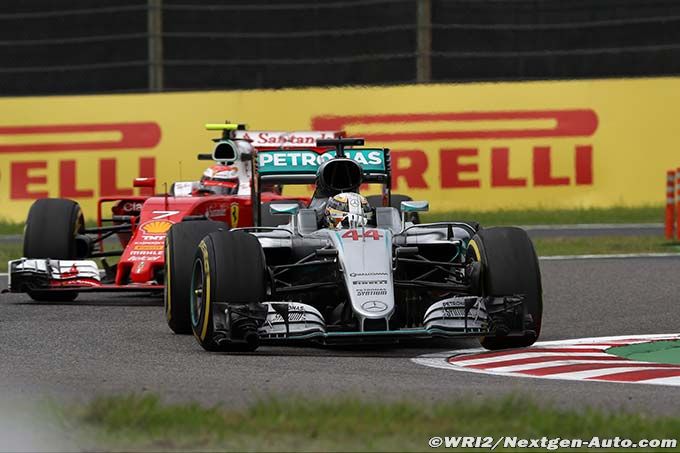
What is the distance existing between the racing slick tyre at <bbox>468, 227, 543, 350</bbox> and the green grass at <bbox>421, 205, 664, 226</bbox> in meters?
12.5

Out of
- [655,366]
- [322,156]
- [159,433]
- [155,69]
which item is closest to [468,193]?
[155,69]

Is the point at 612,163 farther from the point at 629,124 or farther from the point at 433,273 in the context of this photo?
the point at 433,273

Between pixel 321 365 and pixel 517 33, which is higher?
pixel 517 33

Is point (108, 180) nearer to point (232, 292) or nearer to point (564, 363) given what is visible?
point (232, 292)

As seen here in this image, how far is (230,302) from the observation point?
10.5 meters

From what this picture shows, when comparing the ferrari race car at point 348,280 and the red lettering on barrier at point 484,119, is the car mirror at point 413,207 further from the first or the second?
the red lettering on barrier at point 484,119

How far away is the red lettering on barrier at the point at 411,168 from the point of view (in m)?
23.8

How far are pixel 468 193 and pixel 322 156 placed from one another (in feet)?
35.4

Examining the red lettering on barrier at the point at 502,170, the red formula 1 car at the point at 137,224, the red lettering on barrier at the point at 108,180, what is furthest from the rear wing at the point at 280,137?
the red lettering on barrier at the point at 108,180

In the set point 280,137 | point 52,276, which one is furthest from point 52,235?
point 280,137

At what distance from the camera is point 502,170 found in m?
23.9

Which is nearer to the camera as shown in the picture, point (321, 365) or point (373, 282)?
point (321, 365)

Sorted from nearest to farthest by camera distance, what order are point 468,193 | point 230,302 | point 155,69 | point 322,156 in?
1. point 230,302
2. point 322,156
3. point 468,193
4. point 155,69

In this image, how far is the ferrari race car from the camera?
1051cm
